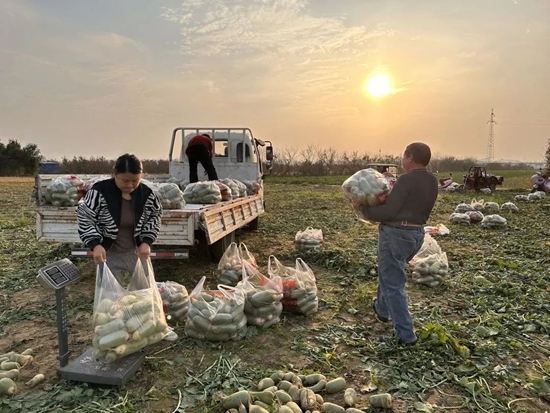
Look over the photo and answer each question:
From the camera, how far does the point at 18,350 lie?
13.8 feet

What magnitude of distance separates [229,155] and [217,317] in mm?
6838

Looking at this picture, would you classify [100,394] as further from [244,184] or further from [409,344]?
[244,184]

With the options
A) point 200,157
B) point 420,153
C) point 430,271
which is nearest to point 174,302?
point 420,153

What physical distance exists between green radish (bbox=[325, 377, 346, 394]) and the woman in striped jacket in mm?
1895

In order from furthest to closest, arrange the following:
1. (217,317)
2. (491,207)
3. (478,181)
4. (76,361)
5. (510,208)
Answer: (478,181)
(510,208)
(491,207)
(217,317)
(76,361)

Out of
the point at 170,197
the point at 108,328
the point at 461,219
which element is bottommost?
the point at 461,219

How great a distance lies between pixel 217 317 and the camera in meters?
4.16

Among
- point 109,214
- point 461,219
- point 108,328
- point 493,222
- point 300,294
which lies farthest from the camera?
point 461,219

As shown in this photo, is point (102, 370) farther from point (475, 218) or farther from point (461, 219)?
point (475, 218)

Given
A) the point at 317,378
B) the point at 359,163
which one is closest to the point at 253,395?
the point at 317,378

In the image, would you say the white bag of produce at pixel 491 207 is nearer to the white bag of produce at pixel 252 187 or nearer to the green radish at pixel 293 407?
the white bag of produce at pixel 252 187

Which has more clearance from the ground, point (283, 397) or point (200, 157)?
point (200, 157)

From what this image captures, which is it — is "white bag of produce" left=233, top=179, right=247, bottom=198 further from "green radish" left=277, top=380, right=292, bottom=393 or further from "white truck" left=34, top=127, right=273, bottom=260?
"green radish" left=277, top=380, right=292, bottom=393

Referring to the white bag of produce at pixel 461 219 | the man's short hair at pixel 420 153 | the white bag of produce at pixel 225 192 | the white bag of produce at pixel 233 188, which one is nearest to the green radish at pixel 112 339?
the man's short hair at pixel 420 153
